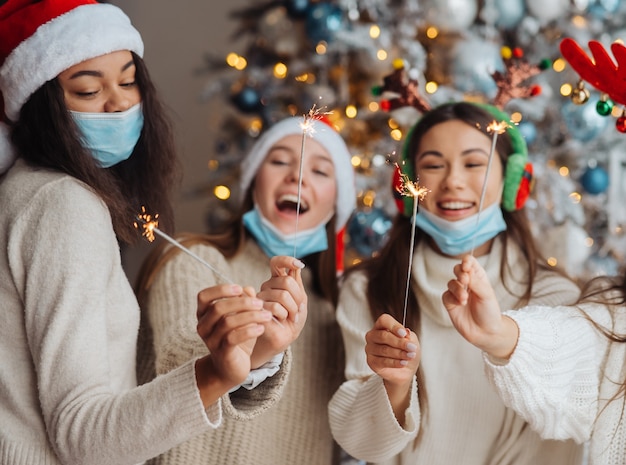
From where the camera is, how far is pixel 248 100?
290 centimetres

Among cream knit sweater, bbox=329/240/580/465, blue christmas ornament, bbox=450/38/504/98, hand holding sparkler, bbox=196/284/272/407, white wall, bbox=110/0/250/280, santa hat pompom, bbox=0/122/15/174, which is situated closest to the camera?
hand holding sparkler, bbox=196/284/272/407

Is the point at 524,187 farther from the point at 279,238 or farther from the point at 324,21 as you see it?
the point at 324,21

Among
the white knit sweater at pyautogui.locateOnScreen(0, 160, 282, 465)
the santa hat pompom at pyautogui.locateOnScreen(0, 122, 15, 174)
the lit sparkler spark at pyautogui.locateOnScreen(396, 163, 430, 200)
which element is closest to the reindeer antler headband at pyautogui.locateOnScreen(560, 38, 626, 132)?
the lit sparkler spark at pyautogui.locateOnScreen(396, 163, 430, 200)

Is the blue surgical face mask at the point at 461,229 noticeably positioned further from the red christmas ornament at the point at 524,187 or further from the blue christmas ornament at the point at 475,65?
the blue christmas ornament at the point at 475,65

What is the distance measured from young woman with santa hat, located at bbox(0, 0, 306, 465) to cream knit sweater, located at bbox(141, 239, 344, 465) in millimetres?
357

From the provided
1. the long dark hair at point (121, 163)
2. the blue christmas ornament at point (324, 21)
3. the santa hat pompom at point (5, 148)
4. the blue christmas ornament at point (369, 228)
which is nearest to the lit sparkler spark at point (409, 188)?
the long dark hair at point (121, 163)

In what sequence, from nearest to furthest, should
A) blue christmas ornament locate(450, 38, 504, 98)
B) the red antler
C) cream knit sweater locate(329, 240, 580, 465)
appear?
the red antler
cream knit sweater locate(329, 240, 580, 465)
blue christmas ornament locate(450, 38, 504, 98)

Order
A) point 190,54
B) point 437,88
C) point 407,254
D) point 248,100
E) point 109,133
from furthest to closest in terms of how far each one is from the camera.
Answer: point 190,54 → point 248,100 → point 437,88 → point 407,254 → point 109,133

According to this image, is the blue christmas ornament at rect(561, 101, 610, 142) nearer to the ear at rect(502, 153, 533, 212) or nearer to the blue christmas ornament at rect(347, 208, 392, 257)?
the blue christmas ornament at rect(347, 208, 392, 257)

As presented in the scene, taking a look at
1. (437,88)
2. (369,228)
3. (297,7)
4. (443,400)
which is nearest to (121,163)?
(443,400)

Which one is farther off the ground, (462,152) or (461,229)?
(462,152)

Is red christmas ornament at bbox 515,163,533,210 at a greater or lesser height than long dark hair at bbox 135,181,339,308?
greater

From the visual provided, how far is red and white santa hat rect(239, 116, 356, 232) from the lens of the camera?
190cm

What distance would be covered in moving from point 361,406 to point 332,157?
2.07 ft
